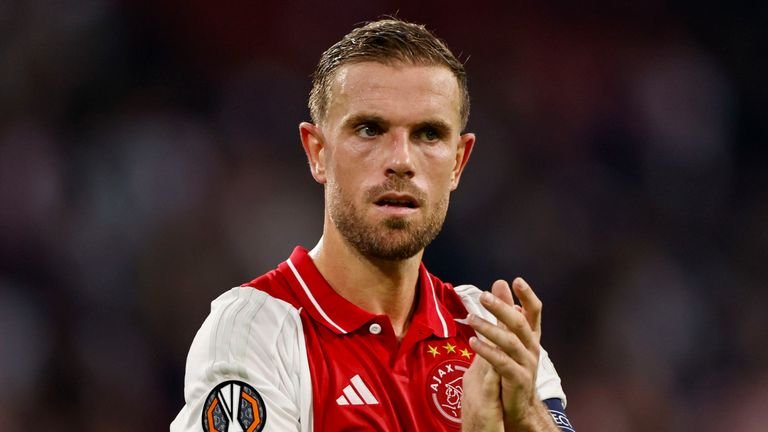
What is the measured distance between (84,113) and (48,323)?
120 centimetres

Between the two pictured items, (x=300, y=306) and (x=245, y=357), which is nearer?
(x=245, y=357)

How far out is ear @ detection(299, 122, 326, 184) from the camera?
2.96 meters

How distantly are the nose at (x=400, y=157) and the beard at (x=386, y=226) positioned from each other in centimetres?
2

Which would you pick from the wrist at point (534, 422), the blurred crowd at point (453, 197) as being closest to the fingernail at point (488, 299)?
the wrist at point (534, 422)

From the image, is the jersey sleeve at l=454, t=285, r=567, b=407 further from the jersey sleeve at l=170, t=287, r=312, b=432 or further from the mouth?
the jersey sleeve at l=170, t=287, r=312, b=432

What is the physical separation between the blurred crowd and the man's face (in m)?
2.64

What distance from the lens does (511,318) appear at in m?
2.31

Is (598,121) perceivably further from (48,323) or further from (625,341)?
(48,323)

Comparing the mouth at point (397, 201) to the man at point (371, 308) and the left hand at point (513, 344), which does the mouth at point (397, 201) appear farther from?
the left hand at point (513, 344)

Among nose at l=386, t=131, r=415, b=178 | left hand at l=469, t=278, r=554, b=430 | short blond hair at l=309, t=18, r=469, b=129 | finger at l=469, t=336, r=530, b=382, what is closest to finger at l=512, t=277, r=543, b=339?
left hand at l=469, t=278, r=554, b=430

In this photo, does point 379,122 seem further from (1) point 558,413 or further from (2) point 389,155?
(1) point 558,413

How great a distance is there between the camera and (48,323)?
5094 mm

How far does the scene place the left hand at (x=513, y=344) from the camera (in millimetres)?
2279

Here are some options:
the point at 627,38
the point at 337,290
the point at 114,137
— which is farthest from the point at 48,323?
the point at 627,38
